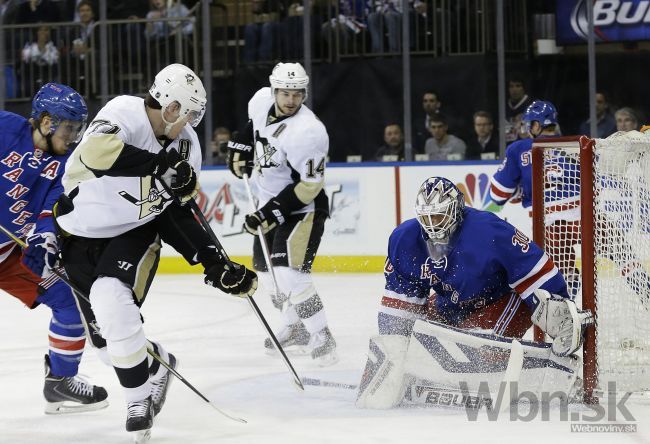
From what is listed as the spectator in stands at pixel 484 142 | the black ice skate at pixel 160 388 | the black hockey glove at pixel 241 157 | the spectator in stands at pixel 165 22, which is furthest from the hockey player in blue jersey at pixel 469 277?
the spectator in stands at pixel 165 22

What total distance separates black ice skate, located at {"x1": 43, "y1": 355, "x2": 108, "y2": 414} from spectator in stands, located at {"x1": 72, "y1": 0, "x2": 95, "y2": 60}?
211 inches

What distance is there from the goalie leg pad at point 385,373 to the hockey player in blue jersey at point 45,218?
0.87 meters

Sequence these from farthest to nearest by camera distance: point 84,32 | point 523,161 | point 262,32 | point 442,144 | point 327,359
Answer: point 84,32, point 262,32, point 442,144, point 523,161, point 327,359

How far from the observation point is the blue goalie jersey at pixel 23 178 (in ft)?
12.4

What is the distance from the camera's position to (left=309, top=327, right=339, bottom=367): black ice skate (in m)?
4.74

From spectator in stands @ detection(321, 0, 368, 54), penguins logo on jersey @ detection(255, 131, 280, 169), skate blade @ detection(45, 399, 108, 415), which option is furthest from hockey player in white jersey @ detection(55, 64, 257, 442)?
spectator in stands @ detection(321, 0, 368, 54)

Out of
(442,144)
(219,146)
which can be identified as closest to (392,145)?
(442,144)

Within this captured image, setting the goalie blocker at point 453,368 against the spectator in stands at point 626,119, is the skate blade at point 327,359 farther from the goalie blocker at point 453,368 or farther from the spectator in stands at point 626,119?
the spectator in stands at point 626,119

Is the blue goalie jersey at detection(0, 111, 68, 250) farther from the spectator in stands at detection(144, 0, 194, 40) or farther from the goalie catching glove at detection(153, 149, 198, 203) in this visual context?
the spectator in stands at detection(144, 0, 194, 40)

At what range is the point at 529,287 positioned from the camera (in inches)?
149

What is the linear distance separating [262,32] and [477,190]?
2.11 m

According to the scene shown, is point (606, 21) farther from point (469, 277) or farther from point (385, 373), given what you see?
point (385, 373)

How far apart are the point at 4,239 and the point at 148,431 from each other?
2.84 feet

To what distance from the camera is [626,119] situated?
7820 mm
